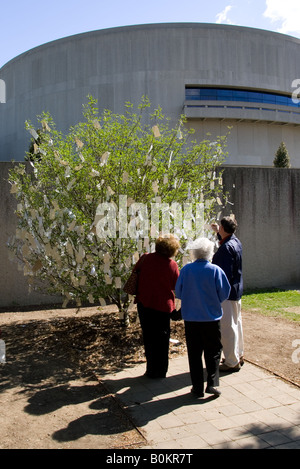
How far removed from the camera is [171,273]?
477cm

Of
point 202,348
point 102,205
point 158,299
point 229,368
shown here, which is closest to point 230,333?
point 229,368

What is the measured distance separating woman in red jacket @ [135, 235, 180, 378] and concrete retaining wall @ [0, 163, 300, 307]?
19.3 feet

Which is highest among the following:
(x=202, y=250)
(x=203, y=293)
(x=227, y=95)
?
(x=227, y=95)

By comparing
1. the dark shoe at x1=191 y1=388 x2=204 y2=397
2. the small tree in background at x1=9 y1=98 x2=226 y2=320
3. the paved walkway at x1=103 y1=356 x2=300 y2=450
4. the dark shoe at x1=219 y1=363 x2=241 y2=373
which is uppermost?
the small tree in background at x1=9 y1=98 x2=226 y2=320

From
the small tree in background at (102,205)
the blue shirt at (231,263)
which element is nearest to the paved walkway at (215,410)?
the blue shirt at (231,263)

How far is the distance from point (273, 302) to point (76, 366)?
5395 millimetres

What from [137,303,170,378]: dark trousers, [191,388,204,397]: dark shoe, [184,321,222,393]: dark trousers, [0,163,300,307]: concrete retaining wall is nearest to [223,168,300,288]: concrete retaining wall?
[0,163,300,307]: concrete retaining wall

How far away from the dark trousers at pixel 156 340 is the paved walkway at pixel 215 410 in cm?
13

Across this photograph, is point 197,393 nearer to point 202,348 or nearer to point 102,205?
point 202,348

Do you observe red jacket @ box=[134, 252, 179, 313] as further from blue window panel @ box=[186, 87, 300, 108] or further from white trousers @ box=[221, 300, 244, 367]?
blue window panel @ box=[186, 87, 300, 108]

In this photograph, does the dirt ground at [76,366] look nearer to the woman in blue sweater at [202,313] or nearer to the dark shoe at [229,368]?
the dark shoe at [229,368]

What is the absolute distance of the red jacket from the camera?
185 inches

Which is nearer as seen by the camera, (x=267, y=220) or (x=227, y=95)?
(x=267, y=220)

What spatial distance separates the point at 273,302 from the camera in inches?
359
